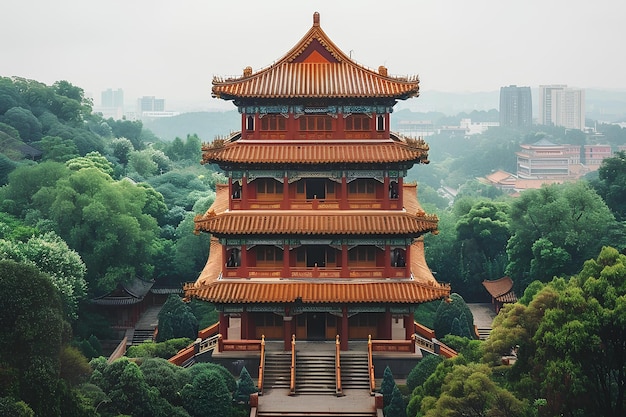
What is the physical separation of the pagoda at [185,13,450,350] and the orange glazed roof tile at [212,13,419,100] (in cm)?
7

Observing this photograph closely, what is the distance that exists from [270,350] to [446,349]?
8400mm

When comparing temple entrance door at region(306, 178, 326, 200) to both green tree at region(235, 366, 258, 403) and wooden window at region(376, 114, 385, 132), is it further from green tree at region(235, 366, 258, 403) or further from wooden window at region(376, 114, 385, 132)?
green tree at region(235, 366, 258, 403)

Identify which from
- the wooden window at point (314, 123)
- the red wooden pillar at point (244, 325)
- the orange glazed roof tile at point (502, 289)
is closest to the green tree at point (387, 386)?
the red wooden pillar at point (244, 325)

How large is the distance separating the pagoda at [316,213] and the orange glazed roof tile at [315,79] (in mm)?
65

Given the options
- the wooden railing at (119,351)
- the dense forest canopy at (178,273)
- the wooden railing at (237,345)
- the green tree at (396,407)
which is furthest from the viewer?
the wooden railing at (119,351)

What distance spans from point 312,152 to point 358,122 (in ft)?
9.26

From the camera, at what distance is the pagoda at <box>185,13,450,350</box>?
40531 millimetres

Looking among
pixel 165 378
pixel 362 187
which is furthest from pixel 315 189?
pixel 165 378

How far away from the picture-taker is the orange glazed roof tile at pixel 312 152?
133 ft

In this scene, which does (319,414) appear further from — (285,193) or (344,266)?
(285,193)

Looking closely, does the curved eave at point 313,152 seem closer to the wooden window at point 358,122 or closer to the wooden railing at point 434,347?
the wooden window at point 358,122

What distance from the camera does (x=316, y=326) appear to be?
4228 cm

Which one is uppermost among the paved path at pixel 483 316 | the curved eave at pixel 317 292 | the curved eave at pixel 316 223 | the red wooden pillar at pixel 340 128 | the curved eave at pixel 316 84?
the curved eave at pixel 316 84

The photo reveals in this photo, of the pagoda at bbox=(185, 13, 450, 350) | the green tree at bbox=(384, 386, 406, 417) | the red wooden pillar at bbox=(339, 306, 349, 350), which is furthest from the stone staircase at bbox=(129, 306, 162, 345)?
the green tree at bbox=(384, 386, 406, 417)
